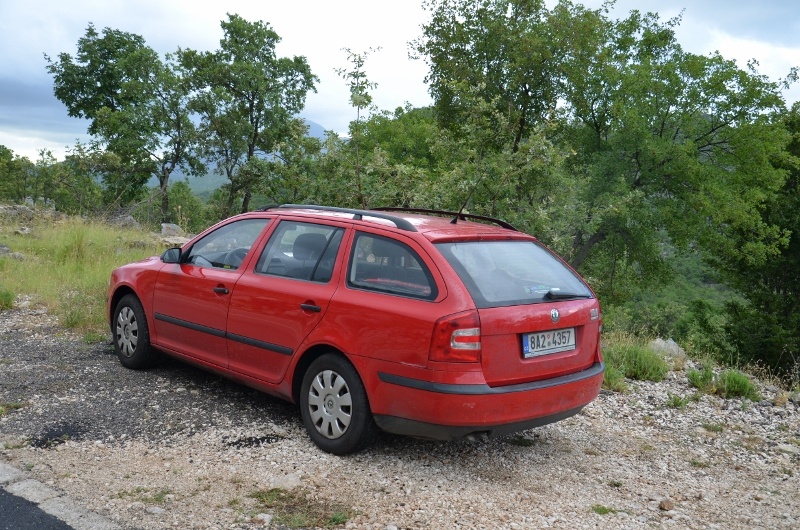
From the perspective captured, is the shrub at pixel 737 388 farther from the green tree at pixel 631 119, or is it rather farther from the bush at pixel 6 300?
the green tree at pixel 631 119

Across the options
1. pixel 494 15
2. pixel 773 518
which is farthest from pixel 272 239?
pixel 494 15

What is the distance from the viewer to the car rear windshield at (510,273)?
176 inches

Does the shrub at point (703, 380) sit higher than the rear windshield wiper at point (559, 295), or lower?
lower

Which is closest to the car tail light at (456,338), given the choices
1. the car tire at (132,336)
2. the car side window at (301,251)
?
the car side window at (301,251)

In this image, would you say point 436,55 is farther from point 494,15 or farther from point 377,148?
point 377,148

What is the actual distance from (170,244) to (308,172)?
6544mm

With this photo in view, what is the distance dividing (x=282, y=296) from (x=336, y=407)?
927 millimetres

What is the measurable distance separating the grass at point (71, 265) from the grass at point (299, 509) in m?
4.83

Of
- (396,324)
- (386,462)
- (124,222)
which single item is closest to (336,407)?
(386,462)

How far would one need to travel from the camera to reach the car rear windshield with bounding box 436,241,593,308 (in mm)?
4473

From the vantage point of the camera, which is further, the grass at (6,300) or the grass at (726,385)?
the grass at (6,300)

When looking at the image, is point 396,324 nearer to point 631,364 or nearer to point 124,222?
point 631,364

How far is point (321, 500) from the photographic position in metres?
4.14

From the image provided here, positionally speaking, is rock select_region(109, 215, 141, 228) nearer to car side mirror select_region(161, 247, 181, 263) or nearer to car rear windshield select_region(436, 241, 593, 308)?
car side mirror select_region(161, 247, 181, 263)
